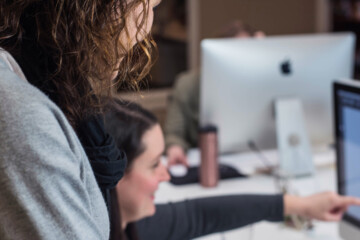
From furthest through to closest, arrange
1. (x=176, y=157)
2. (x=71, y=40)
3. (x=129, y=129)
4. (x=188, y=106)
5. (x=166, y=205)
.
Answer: (x=188, y=106), (x=176, y=157), (x=166, y=205), (x=129, y=129), (x=71, y=40)

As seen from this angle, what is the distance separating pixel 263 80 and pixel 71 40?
1197 mm

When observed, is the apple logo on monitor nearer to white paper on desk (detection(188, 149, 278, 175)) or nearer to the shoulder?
white paper on desk (detection(188, 149, 278, 175))

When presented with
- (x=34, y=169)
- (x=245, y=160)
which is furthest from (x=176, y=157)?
(x=34, y=169)

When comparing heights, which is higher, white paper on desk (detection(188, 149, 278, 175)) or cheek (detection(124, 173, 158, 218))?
cheek (detection(124, 173, 158, 218))

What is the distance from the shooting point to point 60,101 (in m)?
0.69

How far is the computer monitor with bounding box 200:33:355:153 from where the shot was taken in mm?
Answer: 1698

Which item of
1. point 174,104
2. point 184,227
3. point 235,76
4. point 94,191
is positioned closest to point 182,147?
point 174,104

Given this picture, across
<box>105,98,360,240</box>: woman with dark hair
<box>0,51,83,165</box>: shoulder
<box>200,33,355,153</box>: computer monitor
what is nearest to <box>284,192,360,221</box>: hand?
<box>105,98,360,240</box>: woman with dark hair

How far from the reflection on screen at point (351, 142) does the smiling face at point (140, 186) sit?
0.50 metres

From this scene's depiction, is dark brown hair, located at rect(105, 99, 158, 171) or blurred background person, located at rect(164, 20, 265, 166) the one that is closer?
dark brown hair, located at rect(105, 99, 158, 171)

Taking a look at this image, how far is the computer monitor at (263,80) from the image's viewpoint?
1.70 meters

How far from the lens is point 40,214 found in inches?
21.4

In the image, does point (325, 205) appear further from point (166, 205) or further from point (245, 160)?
point (245, 160)

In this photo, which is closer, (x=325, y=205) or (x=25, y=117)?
(x=25, y=117)
